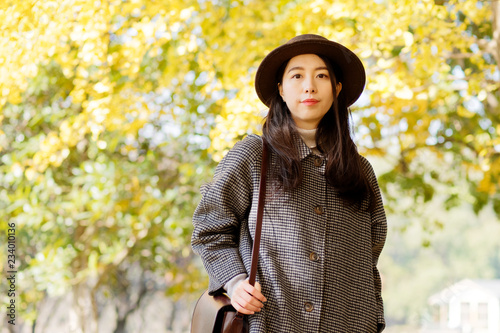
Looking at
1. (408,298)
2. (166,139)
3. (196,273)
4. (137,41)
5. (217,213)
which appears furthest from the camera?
(408,298)

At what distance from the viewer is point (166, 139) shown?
6.09 metres

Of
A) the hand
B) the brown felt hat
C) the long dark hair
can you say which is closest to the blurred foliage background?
the brown felt hat

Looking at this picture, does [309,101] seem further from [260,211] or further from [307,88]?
[260,211]

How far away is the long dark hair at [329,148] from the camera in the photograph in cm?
188

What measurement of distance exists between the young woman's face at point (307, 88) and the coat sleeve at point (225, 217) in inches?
7.6

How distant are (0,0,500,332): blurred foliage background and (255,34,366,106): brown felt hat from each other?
1.26 metres

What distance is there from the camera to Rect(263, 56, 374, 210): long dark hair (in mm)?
1885

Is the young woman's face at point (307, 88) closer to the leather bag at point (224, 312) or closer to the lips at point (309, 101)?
the lips at point (309, 101)

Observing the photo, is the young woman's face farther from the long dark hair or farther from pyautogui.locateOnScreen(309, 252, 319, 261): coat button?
pyautogui.locateOnScreen(309, 252, 319, 261): coat button

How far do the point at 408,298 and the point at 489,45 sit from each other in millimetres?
26067

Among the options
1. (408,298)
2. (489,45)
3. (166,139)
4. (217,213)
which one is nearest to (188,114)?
(166,139)

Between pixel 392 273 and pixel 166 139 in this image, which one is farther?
pixel 392 273

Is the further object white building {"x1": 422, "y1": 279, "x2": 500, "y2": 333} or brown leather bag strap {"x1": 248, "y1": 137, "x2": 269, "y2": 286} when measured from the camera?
white building {"x1": 422, "y1": 279, "x2": 500, "y2": 333}

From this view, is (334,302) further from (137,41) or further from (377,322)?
(137,41)
